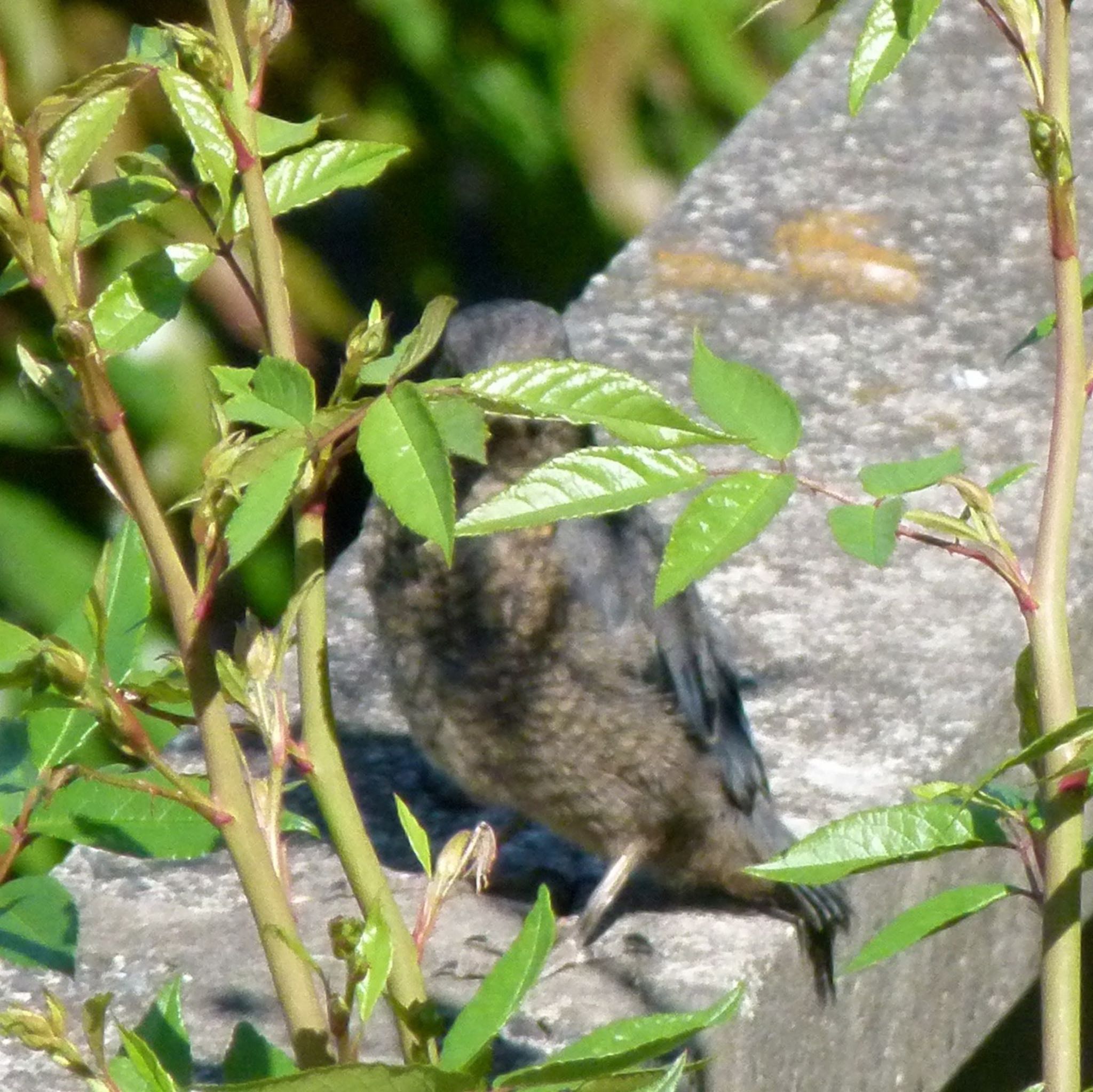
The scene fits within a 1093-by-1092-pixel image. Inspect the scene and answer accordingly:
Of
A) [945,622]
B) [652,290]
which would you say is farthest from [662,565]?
[652,290]

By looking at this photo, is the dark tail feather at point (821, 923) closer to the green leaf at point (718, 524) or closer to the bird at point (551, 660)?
the bird at point (551, 660)

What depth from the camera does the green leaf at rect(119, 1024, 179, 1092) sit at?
827 millimetres

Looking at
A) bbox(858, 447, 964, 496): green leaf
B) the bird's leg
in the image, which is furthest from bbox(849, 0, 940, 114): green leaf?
the bird's leg

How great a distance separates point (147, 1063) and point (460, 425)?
0.32m

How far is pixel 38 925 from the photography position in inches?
41.2

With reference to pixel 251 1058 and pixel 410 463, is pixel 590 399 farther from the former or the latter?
pixel 251 1058

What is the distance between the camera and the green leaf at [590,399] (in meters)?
0.87

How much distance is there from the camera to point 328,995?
36.4 inches

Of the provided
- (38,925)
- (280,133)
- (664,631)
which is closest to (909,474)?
(280,133)

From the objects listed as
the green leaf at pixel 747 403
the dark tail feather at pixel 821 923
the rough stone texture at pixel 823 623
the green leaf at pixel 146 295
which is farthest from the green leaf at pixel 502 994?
the dark tail feather at pixel 821 923

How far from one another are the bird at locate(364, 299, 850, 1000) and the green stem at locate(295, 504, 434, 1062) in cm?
122

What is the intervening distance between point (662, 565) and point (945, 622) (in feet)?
4.06

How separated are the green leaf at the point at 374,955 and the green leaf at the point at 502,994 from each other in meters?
0.04

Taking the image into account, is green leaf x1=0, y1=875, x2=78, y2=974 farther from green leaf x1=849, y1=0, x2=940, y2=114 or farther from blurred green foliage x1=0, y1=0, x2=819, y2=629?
blurred green foliage x1=0, y1=0, x2=819, y2=629
